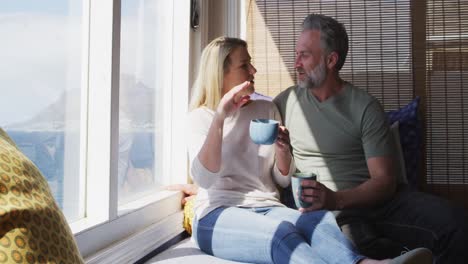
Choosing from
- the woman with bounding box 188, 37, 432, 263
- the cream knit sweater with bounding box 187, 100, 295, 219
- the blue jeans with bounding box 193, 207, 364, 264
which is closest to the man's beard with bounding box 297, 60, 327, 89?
the woman with bounding box 188, 37, 432, 263

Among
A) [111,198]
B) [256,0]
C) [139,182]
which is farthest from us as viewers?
[256,0]

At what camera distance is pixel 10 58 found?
5.16 ft

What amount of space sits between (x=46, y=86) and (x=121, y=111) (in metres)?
0.55

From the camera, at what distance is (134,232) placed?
89.7 inches

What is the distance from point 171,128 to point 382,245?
4.40 ft

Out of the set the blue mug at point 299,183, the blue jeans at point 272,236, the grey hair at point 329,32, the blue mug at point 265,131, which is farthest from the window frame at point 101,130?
the grey hair at point 329,32

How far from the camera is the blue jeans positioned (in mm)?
1789

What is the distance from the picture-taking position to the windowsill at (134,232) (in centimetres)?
189

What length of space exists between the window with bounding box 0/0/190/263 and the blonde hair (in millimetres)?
332

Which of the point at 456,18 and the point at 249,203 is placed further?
the point at 456,18

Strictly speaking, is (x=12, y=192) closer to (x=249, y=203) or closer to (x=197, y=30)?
(x=249, y=203)

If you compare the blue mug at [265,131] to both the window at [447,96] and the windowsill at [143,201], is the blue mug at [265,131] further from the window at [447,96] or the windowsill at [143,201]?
the window at [447,96]

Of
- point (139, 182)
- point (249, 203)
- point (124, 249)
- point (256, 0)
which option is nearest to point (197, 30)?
point (256, 0)

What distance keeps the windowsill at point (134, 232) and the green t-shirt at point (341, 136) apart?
717 mm
